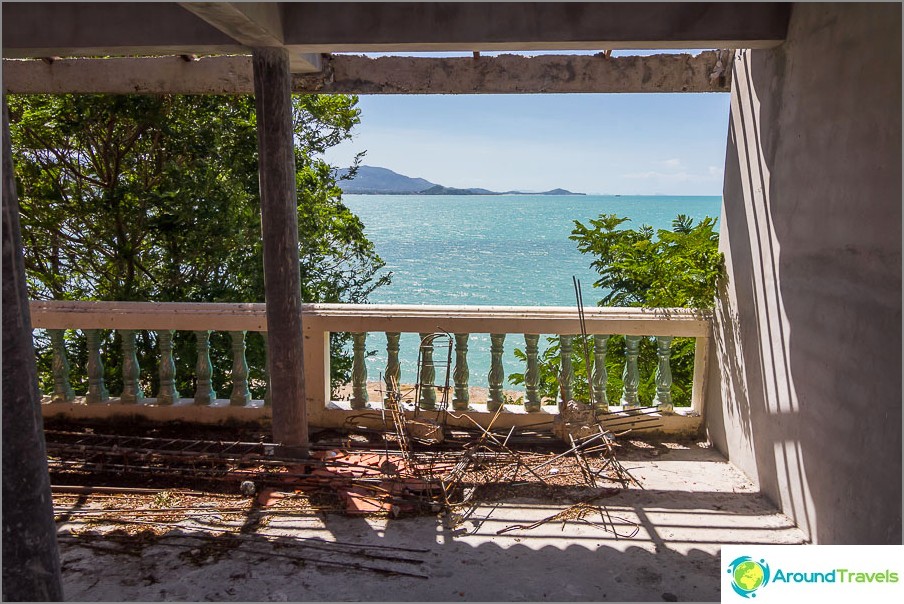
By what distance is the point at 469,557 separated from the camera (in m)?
3.33

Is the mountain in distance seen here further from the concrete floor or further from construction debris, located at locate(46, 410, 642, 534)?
the concrete floor

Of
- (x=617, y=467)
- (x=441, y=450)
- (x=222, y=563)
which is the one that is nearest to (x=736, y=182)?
(x=617, y=467)

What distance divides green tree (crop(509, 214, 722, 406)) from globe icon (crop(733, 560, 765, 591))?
2.48 metres

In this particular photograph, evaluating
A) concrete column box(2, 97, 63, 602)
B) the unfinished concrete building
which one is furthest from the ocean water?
concrete column box(2, 97, 63, 602)

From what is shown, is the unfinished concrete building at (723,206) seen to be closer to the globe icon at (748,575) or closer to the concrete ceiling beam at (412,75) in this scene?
the concrete ceiling beam at (412,75)

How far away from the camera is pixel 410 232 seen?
231 ft

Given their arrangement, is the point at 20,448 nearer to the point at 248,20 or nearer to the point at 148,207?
the point at 248,20

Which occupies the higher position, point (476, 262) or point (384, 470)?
point (384, 470)

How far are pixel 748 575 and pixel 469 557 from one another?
1.30m

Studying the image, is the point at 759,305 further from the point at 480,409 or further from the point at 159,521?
the point at 159,521

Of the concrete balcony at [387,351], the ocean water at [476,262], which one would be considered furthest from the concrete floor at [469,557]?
the ocean water at [476,262]

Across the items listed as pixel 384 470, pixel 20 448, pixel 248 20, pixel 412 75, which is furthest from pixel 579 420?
pixel 20 448

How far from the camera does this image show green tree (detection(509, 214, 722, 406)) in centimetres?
495

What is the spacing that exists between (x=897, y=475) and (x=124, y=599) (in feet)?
10.7
